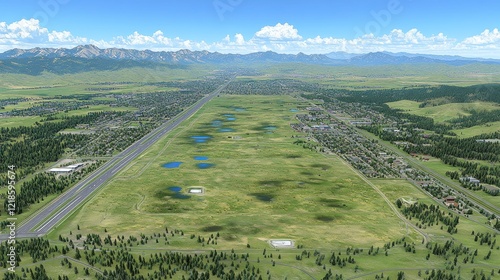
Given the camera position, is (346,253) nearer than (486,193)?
Yes

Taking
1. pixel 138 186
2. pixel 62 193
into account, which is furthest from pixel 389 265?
pixel 62 193

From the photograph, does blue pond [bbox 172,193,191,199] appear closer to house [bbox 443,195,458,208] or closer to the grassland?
the grassland

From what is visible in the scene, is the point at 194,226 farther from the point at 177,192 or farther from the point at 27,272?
the point at 27,272

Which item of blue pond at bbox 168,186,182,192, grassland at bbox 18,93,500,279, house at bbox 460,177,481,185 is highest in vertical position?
house at bbox 460,177,481,185

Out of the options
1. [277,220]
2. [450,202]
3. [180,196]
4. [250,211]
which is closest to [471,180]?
[450,202]

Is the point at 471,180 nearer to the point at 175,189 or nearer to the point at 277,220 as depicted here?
the point at 277,220

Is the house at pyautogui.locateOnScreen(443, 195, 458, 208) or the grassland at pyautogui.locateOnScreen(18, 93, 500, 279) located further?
the house at pyautogui.locateOnScreen(443, 195, 458, 208)

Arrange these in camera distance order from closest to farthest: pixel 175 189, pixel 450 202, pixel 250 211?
pixel 250 211 → pixel 450 202 → pixel 175 189

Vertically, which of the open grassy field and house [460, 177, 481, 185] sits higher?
house [460, 177, 481, 185]

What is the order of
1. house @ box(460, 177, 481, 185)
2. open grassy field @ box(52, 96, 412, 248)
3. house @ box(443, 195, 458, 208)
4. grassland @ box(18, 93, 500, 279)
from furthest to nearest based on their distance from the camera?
house @ box(460, 177, 481, 185), house @ box(443, 195, 458, 208), open grassy field @ box(52, 96, 412, 248), grassland @ box(18, 93, 500, 279)

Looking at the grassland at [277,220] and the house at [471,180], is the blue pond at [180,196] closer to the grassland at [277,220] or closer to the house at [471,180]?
the grassland at [277,220]

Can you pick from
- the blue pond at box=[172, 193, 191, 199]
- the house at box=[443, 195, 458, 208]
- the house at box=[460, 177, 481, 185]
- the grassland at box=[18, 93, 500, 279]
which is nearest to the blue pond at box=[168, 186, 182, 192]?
the grassland at box=[18, 93, 500, 279]
